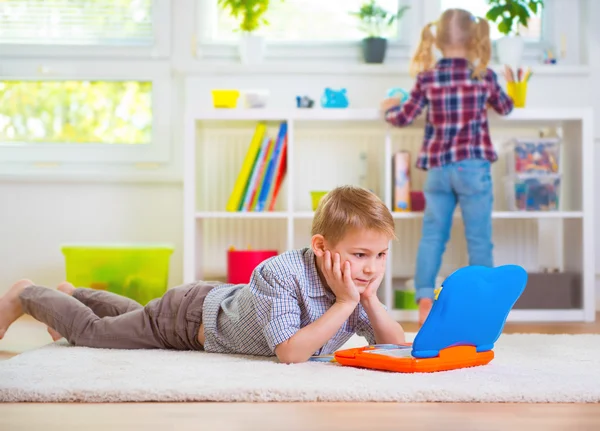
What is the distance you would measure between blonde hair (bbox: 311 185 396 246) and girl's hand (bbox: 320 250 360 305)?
0.12ft

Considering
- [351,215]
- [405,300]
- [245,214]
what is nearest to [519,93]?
[405,300]

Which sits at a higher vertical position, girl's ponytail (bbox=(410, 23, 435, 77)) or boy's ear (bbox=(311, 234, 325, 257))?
girl's ponytail (bbox=(410, 23, 435, 77))

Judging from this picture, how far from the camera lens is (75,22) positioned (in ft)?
10.8

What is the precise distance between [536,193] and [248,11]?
1.28 m

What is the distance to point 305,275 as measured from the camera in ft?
4.95

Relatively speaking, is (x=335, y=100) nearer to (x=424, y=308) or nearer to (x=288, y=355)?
(x=424, y=308)

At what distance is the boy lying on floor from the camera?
4.73ft

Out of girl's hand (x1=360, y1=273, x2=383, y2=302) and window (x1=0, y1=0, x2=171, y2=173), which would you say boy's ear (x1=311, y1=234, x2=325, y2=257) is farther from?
window (x1=0, y1=0, x2=171, y2=173)

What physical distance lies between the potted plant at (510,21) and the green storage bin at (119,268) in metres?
1.51

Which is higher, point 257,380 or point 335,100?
point 335,100

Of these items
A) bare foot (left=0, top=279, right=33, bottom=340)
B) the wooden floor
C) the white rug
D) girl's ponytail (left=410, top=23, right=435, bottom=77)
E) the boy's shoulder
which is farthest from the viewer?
girl's ponytail (left=410, top=23, right=435, bottom=77)

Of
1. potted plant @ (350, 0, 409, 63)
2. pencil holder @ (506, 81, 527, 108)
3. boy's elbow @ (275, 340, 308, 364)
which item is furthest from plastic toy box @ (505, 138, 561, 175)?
boy's elbow @ (275, 340, 308, 364)

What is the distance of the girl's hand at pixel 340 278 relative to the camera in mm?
1433

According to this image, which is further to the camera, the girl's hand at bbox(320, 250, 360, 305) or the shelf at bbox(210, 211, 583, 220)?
the shelf at bbox(210, 211, 583, 220)
